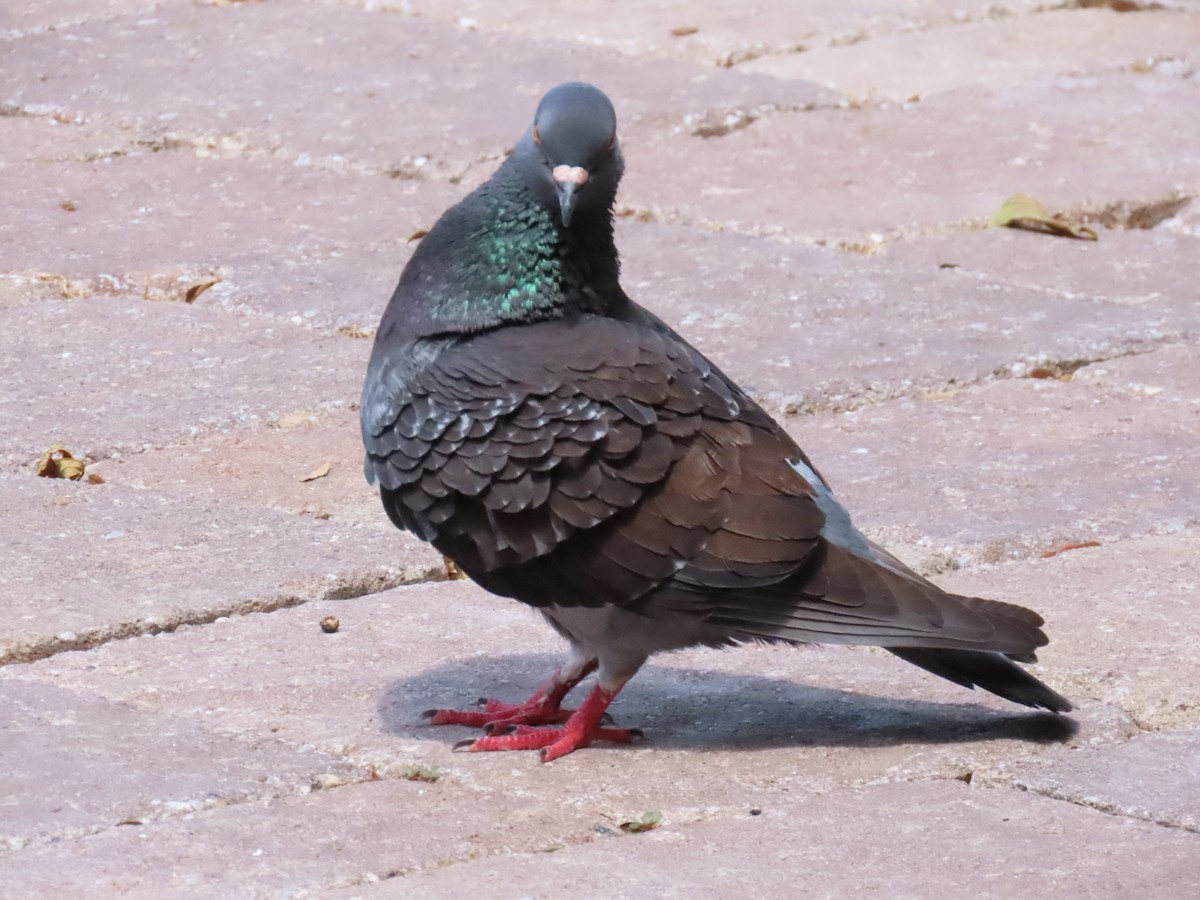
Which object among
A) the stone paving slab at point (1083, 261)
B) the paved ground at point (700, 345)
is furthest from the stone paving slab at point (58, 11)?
the stone paving slab at point (1083, 261)

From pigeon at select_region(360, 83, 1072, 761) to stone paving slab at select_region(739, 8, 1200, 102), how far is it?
4.25 m

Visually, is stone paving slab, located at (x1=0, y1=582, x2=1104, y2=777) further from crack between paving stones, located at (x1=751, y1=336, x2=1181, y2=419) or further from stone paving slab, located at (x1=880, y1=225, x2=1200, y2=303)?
stone paving slab, located at (x1=880, y1=225, x2=1200, y2=303)

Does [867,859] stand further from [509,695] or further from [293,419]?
[293,419]

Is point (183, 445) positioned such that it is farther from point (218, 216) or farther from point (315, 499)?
point (218, 216)

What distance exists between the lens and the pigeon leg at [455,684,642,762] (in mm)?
3195

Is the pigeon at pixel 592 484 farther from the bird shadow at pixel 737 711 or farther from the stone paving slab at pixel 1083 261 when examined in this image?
the stone paving slab at pixel 1083 261

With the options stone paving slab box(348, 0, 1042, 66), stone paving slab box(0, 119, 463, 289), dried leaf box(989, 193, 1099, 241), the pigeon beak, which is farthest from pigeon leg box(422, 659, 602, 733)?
stone paving slab box(348, 0, 1042, 66)

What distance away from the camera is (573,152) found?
3.30m

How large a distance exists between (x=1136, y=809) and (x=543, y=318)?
1.29 meters

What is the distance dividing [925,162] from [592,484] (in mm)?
4010

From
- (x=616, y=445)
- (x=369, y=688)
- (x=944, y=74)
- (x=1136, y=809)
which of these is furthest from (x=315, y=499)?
(x=944, y=74)

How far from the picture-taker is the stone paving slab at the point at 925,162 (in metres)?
6.30

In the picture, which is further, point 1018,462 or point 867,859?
point 1018,462

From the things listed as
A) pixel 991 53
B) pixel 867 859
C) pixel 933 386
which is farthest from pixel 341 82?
pixel 867 859
